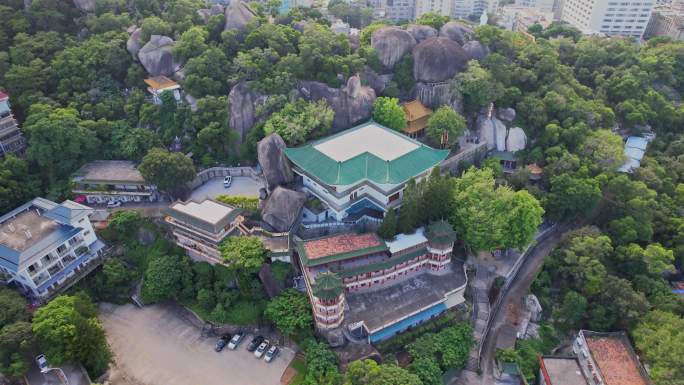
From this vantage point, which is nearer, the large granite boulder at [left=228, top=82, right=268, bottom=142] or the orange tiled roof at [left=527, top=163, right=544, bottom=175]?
the large granite boulder at [left=228, top=82, right=268, bottom=142]

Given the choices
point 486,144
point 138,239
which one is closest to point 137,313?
point 138,239

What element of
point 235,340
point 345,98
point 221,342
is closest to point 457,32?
point 345,98

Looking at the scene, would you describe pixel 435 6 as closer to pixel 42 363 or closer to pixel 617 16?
pixel 617 16

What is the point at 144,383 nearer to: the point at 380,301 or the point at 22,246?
the point at 22,246

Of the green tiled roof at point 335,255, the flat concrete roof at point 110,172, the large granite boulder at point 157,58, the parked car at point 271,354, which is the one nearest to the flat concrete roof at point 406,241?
the green tiled roof at point 335,255

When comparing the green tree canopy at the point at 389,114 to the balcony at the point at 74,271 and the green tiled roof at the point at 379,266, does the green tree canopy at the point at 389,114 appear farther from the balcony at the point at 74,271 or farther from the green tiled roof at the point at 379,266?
the balcony at the point at 74,271

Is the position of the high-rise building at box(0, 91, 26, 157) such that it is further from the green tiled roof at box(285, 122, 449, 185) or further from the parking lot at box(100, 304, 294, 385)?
the green tiled roof at box(285, 122, 449, 185)

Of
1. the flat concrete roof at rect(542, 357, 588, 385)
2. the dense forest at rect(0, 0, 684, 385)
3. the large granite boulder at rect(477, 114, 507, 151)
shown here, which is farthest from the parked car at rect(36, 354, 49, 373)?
the large granite boulder at rect(477, 114, 507, 151)
